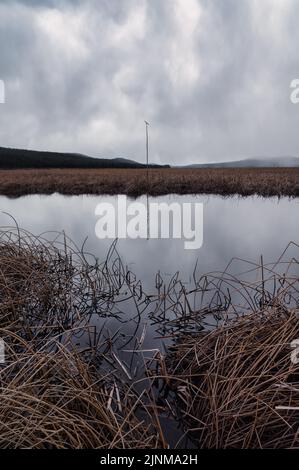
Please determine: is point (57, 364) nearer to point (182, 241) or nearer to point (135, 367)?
point (135, 367)

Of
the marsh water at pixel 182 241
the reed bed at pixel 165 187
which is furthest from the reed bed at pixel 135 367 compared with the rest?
the reed bed at pixel 165 187

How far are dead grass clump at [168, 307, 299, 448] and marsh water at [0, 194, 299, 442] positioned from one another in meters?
0.28

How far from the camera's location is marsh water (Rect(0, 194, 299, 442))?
3.73 m

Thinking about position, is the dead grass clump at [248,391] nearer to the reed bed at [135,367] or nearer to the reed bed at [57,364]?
the reed bed at [135,367]

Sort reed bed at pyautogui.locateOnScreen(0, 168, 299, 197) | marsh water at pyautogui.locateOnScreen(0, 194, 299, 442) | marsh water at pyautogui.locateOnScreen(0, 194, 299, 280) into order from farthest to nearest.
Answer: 1. reed bed at pyautogui.locateOnScreen(0, 168, 299, 197)
2. marsh water at pyautogui.locateOnScreen(0, 194, 299, 280)
3. marsh water at pyautogui.locateOnScreen(0, 194, 299, 442)

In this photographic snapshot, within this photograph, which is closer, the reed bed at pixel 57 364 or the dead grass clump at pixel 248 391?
the reed bed at pixel 57 364

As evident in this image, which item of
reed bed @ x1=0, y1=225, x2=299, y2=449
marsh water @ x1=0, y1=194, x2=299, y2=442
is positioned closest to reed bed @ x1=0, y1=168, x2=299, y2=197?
marsh water @ x1=0, y1=194, x2=299, y2=442

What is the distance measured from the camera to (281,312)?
2.62 metres

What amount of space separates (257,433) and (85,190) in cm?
1833

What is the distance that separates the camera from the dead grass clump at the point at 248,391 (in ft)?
6.08

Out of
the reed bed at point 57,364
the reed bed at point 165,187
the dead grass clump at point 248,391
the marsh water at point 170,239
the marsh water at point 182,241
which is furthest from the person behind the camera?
the reed bed at point 165,187

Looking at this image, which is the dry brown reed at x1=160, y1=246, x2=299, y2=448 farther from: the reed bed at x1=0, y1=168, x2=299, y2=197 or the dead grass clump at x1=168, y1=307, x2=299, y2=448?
the reed bed at x1=0, y1=168, x2=299, y2=197

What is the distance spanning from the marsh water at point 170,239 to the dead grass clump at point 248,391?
28 centimetres

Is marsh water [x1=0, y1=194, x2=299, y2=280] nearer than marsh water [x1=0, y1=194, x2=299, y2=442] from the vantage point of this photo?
No
